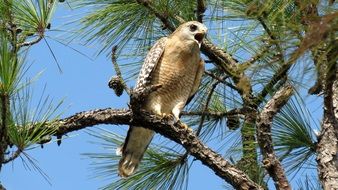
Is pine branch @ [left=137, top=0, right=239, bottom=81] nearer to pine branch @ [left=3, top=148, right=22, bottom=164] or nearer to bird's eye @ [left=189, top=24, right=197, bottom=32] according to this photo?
bird's eye @ [left=189, top=24, right=197, bottom=32]

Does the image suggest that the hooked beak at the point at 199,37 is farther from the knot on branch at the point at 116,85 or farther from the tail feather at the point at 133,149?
the knot on branch at the point at 116,85

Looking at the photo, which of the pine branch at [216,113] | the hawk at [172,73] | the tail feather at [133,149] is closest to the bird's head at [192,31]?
the hawk at [172,73]

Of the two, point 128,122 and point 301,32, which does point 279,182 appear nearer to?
point 128,122

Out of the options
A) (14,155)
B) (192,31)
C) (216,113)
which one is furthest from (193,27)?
(14,155)

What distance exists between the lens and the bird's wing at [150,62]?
3512 millimetres

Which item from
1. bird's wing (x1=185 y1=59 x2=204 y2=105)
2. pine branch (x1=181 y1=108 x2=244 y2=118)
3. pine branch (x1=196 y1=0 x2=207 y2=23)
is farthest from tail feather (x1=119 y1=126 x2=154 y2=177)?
pine branch (x1=196 y1=0 x2=207 y2=23)

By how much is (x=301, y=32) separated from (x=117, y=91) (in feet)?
3.17

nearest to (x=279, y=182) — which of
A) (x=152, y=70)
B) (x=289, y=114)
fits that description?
(x=289, y=114)

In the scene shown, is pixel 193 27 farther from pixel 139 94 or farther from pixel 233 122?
pixel 139 94

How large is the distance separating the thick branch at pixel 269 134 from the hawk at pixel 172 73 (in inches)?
43.1

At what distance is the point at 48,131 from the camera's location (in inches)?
97.7

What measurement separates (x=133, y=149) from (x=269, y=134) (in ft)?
3.61

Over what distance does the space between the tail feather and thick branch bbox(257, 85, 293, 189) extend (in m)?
0.97

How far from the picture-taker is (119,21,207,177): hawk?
11.5 ft
